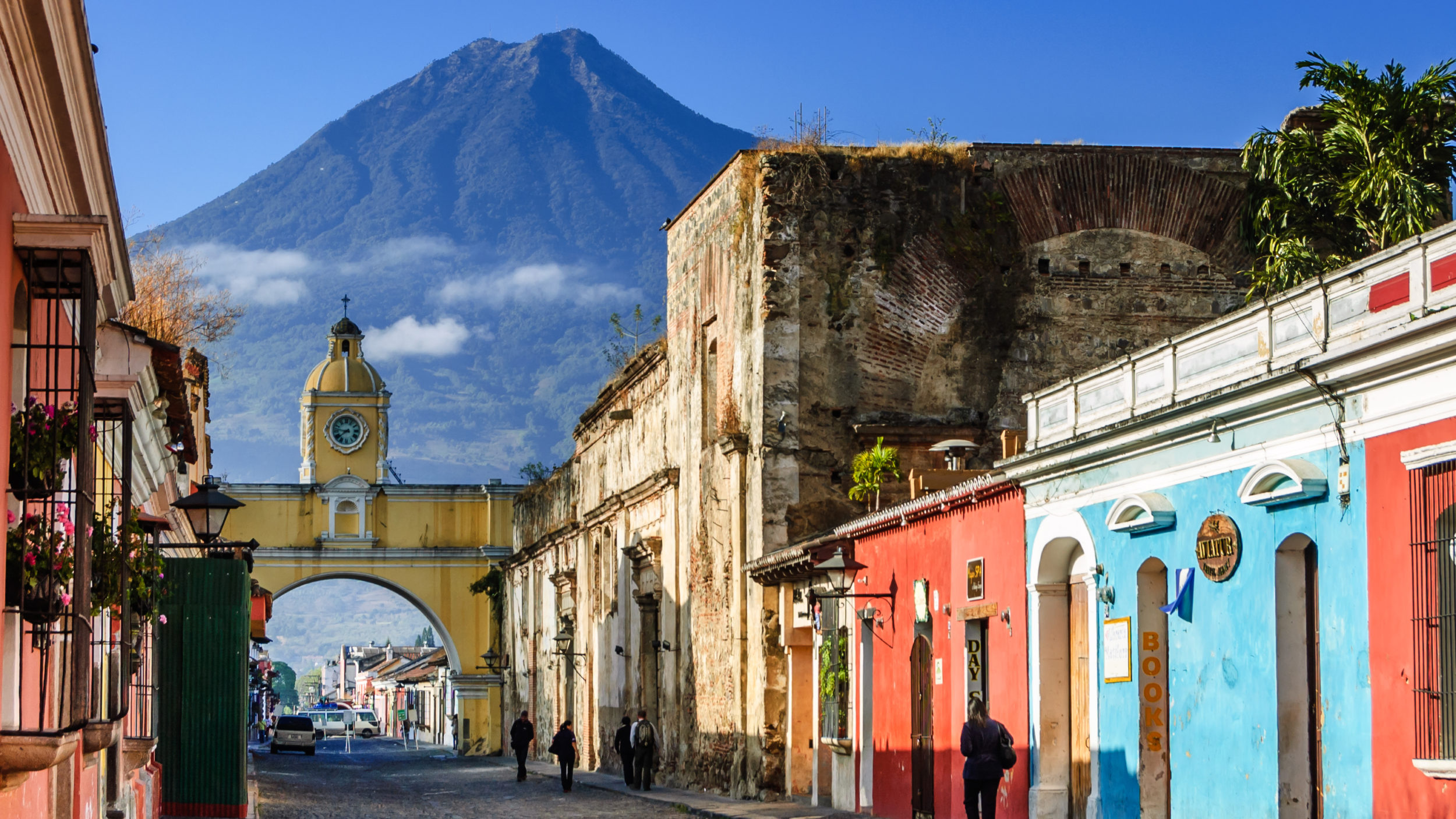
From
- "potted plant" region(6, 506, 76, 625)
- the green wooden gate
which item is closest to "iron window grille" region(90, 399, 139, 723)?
"potted plant" region(6, 506, 76, 625)

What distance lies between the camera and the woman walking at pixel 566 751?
90.1 feet

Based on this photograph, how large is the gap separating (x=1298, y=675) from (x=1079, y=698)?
3689 mm

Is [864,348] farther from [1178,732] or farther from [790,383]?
[1178,732]

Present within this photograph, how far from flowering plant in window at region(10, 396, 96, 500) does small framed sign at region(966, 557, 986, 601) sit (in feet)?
34.4

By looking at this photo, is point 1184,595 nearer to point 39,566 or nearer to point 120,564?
point 120,564

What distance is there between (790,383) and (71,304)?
1485cm

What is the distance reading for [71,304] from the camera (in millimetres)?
8820

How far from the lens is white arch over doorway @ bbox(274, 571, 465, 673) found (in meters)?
49.0

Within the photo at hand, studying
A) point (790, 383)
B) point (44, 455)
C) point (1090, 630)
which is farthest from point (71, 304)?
point (790, 383)

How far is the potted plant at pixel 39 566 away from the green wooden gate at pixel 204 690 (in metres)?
9.20

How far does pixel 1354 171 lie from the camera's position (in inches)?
760

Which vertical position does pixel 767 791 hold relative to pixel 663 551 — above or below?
below

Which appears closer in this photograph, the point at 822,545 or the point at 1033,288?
the point at 822,545

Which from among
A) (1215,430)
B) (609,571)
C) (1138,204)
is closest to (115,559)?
(1215,430)
